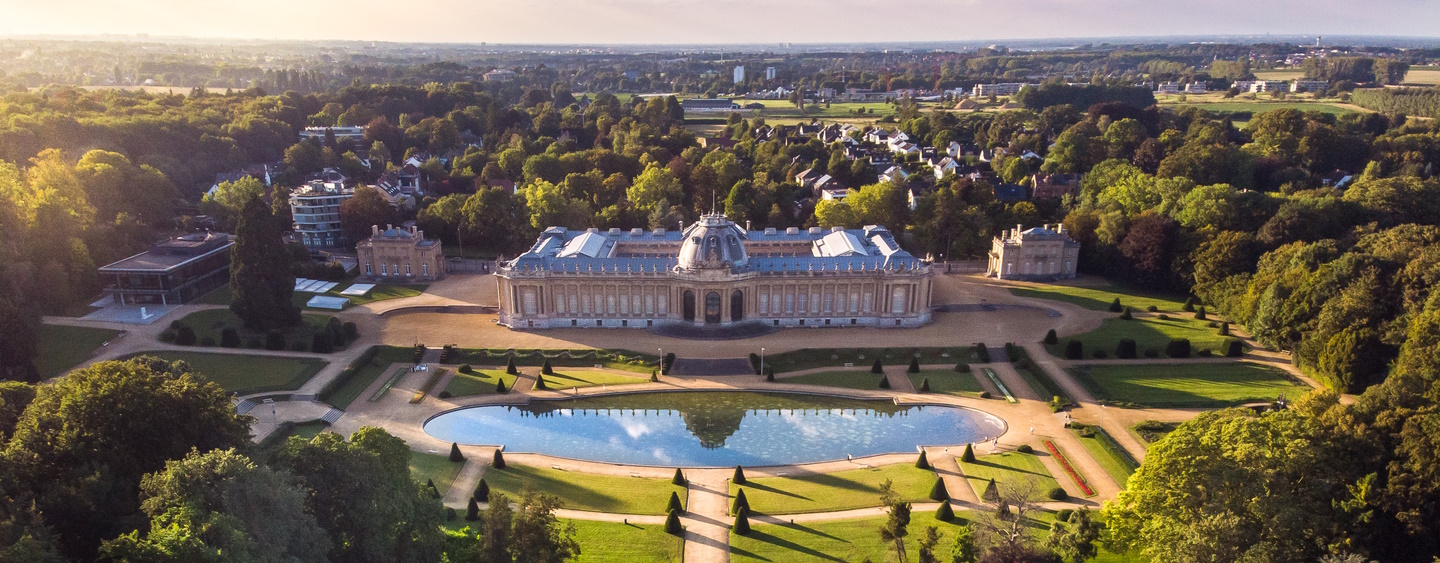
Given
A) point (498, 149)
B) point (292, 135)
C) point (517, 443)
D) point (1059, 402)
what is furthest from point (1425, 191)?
point (292, 135)

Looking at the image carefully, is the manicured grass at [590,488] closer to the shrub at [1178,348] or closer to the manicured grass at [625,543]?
the manicured grass at [625,543]

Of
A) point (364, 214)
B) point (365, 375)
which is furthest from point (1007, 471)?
point (364, 214)

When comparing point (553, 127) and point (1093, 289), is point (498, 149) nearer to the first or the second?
point (553, 127)

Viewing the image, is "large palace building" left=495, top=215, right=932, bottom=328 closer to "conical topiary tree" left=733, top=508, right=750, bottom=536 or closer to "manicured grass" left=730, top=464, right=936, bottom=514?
"manicured grass" left=730, top=464, right=936, bottom=514

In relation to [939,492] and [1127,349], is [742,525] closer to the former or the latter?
[939,492]

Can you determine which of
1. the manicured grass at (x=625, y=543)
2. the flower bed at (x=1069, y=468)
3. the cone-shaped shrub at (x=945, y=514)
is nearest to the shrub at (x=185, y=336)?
the manicured grass at (x=625, y=543)

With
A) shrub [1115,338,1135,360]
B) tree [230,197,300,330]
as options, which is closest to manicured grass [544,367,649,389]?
A: tree [230,197,300,330]
